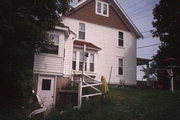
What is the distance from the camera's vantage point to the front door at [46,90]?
13898mm

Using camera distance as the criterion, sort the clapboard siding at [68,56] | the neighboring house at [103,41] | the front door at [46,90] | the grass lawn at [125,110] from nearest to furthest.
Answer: the grass lawn at [125,110]
the front door at [46,90]
the clapboard siding at [68,56]
the neighboring house at [103,41]

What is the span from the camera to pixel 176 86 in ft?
73.9

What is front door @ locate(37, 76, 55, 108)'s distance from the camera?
13.9 metres

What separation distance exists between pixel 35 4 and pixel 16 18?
1376mm

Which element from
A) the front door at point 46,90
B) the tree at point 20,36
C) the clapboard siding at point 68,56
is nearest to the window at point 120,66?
the clapboard siding at point 68,56

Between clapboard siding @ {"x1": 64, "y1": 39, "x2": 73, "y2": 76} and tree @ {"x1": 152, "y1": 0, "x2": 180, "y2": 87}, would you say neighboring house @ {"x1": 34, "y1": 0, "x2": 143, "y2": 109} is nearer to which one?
clapboard siding @ {"x1": 64, "y1": 39, "x2": 73, "y2": 76}

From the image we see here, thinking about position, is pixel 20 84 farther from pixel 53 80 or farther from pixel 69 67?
pixel 69 67

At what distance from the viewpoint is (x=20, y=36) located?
1110 cm

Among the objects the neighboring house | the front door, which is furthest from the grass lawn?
the neighboring house

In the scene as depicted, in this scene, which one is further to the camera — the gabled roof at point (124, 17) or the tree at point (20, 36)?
the gabled roof at point (124, 17)

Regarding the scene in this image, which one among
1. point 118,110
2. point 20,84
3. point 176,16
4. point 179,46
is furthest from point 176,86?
point 20,84

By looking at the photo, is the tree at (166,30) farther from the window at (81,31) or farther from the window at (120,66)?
the window at (81,31)

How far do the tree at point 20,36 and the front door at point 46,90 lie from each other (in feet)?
4.76

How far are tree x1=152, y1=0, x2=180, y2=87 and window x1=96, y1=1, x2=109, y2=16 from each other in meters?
5.96
